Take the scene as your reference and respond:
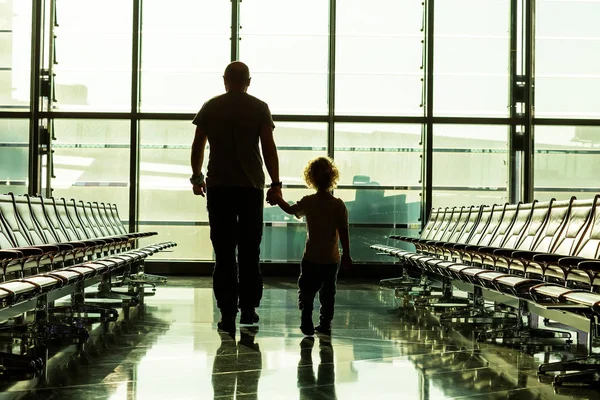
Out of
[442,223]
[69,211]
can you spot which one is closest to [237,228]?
[69,211]

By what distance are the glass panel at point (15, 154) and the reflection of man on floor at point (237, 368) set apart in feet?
25.7

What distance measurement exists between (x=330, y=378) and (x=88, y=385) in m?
0.99

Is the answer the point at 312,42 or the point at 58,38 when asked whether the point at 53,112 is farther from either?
the point at 312,42

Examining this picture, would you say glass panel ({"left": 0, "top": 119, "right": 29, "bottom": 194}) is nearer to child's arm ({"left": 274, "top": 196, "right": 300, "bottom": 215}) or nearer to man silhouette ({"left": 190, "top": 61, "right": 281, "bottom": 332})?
man silhouette ({"left": 190, "top": 61, "right": 281, "bottom": 332})

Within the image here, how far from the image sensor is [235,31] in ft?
38.1

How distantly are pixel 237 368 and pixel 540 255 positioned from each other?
6.51ft

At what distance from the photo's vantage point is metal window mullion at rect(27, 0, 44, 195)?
1141 centimetres

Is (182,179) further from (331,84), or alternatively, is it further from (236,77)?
(236,77)

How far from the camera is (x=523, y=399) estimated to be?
9.75 feet

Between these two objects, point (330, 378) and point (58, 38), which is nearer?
point (330, 378)

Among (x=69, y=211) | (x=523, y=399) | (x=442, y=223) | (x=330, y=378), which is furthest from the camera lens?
(x=442, y=223)

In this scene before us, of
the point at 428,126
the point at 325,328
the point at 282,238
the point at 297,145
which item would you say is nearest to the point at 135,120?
the point at 297,145

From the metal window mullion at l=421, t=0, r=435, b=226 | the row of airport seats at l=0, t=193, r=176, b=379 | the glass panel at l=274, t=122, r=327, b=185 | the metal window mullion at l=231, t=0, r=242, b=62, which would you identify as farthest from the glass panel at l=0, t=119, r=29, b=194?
the metal window mullion at l=421, t=0, r=435, b=226

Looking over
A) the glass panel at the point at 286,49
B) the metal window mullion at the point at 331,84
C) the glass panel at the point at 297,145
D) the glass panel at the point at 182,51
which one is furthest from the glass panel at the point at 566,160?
the glass panel at the point at 182,51
